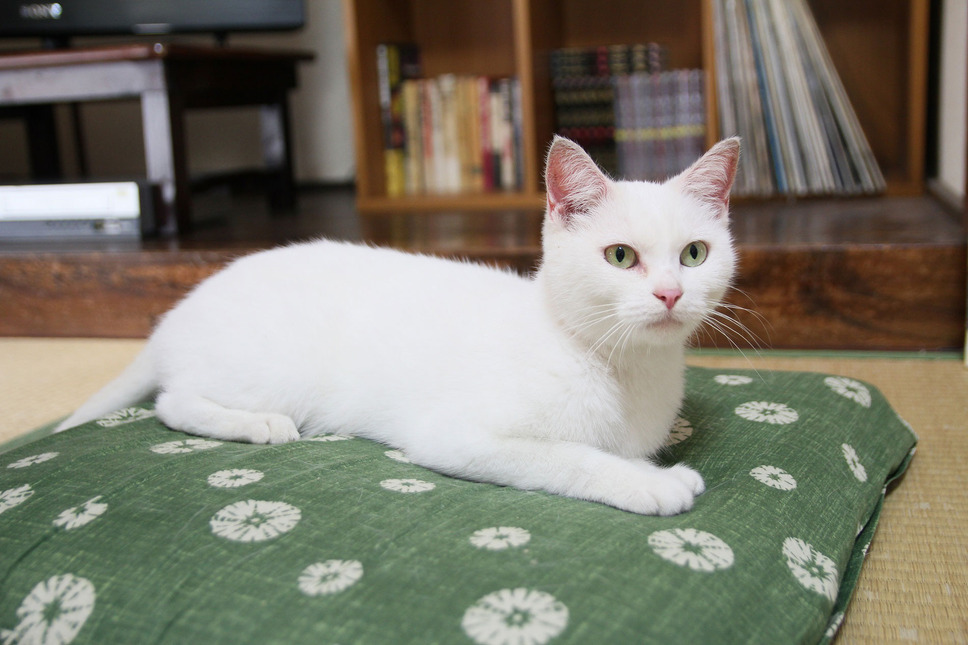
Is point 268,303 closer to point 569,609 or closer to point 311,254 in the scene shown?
point 311,254

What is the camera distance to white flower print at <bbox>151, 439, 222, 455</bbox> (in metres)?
1.00

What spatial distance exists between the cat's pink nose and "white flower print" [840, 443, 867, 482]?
1.23 ft

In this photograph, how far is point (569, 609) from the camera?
676 millimetres

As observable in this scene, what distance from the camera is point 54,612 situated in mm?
731

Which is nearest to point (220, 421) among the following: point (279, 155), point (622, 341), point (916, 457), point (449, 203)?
point (622, 341)

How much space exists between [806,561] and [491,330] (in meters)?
0.41

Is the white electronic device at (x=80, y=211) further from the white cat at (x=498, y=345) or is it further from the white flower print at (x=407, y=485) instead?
the white flower print at (x=407, y=485)

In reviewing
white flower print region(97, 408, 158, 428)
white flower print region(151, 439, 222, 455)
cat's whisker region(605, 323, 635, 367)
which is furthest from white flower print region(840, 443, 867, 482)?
white flower print region(97, 408, 158, 428)

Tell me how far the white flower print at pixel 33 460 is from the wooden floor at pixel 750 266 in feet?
2.94

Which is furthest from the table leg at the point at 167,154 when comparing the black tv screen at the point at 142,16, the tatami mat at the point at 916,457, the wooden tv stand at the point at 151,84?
the black tv screen at the point at 142,16

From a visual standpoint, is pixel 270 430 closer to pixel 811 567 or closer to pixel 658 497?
pixel 658 497

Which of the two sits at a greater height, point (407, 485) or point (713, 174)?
point (713, 174)

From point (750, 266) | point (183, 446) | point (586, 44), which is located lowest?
point (183, 446)

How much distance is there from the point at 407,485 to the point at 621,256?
32 centimetres
